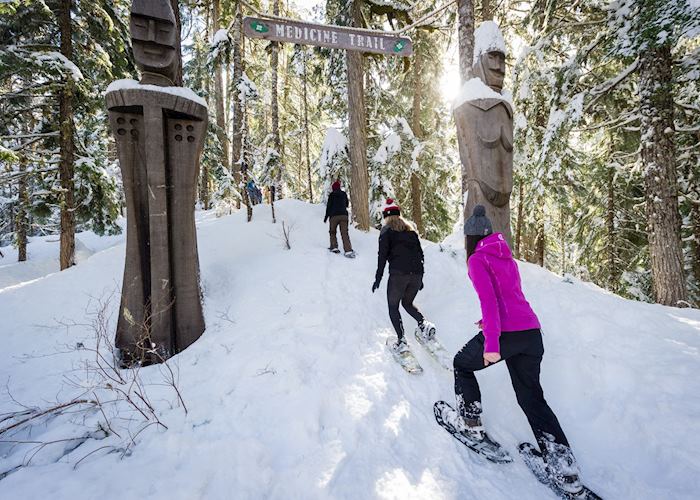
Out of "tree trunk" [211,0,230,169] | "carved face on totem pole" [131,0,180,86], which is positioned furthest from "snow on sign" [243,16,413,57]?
"tree trunk" [211,0,230,169]

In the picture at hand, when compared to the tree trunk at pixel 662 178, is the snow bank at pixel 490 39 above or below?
above

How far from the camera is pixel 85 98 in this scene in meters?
9.28

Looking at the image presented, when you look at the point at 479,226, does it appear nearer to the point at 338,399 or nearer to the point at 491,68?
the point at 338,399

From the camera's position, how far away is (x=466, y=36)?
21.6ft

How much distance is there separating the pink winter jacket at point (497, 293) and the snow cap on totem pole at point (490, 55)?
358cm

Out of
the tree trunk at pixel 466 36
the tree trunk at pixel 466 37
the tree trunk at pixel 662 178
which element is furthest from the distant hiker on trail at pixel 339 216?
the tree trunk at pixel 662 178

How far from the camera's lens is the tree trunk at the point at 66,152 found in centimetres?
886

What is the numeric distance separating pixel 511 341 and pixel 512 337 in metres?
0.03

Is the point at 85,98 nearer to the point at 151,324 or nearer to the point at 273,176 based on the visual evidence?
the point at 273,176

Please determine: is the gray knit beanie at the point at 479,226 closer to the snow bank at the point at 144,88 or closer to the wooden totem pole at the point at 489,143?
the wooden totem pole at the point at 489,143

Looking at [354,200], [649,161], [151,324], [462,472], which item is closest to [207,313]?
[151,324]

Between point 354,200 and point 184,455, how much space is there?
770cm

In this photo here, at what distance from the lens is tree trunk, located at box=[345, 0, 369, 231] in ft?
30.9

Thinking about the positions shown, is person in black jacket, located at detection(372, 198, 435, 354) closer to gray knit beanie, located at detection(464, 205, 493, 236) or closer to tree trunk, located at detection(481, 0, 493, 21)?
gray knit beanie, located at detection(464, 205, 493, 236)
